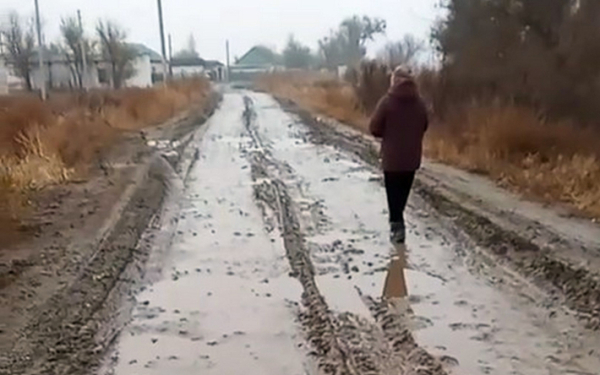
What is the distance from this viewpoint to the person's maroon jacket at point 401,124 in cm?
1025

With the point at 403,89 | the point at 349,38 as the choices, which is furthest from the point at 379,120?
the point at 349,38

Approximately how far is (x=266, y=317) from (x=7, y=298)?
2.32 metres

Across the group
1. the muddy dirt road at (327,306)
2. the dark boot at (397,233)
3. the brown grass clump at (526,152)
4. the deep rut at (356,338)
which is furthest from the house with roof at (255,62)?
the deep rut at (356,338)

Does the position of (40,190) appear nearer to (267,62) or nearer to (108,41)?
(108,41)

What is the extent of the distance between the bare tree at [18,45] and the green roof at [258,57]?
3084 inches

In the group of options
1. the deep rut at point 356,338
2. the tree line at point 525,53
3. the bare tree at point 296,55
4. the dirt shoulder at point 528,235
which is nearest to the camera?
the deep rut at point 356,338

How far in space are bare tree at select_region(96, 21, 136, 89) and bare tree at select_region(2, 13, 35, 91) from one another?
610 centimetres

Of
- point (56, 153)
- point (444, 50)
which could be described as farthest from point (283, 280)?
point (444, 50)

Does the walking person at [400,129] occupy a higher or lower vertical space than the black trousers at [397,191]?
higher

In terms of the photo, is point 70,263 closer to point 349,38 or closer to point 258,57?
point 349,38

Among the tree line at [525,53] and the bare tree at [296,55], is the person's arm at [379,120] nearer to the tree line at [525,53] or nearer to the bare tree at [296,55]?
the tree line at [525,53]

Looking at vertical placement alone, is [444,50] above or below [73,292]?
above

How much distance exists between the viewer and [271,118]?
3875 cm

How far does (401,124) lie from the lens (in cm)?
1024
